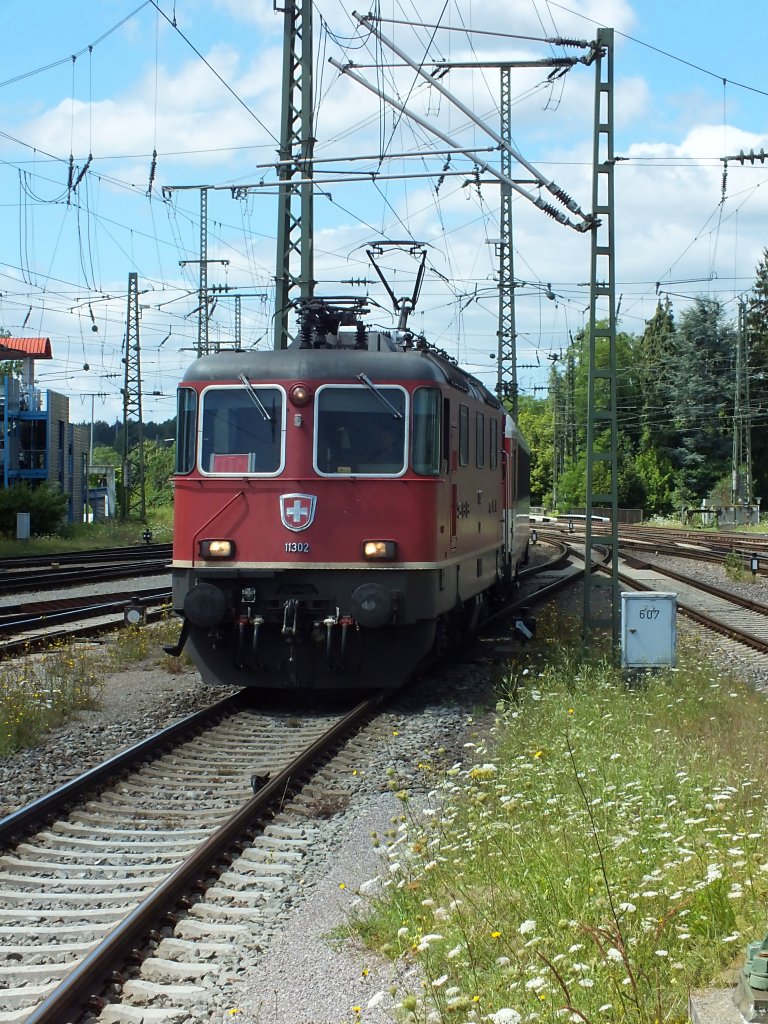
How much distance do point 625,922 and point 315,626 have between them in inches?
258

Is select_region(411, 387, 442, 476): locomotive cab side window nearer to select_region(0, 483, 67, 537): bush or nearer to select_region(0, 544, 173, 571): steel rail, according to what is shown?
select_region(0, 544, 173, 571): steel rail

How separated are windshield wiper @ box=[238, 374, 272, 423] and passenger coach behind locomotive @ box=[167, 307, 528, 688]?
0.01 m

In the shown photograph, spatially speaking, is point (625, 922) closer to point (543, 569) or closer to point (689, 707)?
point (689, 707)

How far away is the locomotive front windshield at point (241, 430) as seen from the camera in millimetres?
11047

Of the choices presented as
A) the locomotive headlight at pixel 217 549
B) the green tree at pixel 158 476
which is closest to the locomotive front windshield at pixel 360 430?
the locomotive headlight at pixel 217 549

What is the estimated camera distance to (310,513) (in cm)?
1084

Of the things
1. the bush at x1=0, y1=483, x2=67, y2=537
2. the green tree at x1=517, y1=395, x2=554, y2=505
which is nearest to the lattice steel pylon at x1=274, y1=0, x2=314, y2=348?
the bush at x1=0, y1=483, x2=67, y2=537

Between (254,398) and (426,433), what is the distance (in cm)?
158

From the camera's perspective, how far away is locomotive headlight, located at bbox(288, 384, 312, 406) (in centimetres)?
1098

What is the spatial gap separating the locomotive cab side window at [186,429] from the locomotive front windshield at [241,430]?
9 cm

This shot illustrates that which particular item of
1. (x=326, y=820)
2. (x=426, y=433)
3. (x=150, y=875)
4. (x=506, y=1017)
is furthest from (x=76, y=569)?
(x=506, y=1017)

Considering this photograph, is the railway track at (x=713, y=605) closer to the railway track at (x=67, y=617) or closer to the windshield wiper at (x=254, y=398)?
the windshield wiper at (x=254, y=398)

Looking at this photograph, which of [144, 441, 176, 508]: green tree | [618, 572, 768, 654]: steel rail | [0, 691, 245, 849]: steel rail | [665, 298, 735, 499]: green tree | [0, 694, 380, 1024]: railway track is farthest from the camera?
[144, 441, 176, 508]: green tree

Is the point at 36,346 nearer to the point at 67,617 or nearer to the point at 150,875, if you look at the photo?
the point at 67,617
